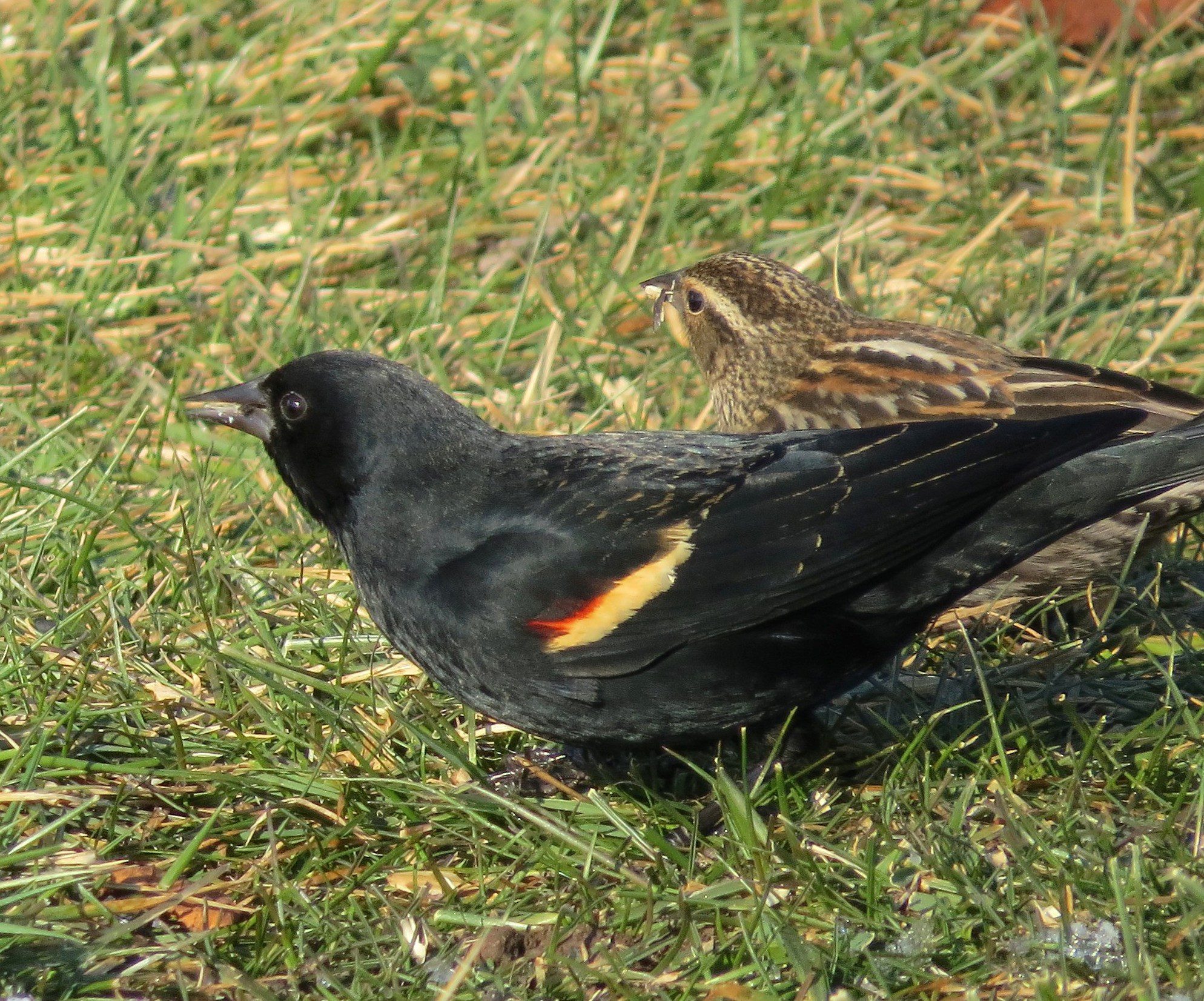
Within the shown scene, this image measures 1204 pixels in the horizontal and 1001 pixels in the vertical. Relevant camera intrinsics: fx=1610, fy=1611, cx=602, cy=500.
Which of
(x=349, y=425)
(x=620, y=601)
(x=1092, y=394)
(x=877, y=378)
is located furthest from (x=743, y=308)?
(x=620, y=601)

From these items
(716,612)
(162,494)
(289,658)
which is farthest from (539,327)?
(716,612)

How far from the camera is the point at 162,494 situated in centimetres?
486

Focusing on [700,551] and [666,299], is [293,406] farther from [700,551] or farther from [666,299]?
[666,299]

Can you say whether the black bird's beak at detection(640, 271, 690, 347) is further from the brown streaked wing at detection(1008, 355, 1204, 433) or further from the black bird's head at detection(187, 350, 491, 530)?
the black bird's head at detection(187, 350, 491, 530)

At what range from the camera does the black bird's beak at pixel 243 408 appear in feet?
13.2

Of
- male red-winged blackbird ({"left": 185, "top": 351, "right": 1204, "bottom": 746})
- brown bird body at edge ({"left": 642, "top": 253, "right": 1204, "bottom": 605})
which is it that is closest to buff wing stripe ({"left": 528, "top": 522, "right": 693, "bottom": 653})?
male red-winged blackbird ({"left": 185, "top": 351, "right": 1204, "bottom": 746})

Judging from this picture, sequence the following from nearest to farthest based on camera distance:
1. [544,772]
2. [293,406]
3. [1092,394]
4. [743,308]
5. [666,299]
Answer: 1. [544,772]
2. [293,406]
3. [1092,394]
4. [743,308]
5. [666,299]

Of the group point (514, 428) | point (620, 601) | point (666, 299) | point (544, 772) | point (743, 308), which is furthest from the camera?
point (666, 299)

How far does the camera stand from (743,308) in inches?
208

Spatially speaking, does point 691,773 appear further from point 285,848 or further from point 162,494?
point 162,494

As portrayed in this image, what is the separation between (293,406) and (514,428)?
1537mm

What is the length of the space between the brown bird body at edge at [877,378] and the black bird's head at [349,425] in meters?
1.42

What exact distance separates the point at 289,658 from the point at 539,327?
2136 mm

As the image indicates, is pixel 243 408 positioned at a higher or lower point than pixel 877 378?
higher
